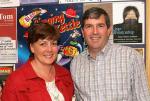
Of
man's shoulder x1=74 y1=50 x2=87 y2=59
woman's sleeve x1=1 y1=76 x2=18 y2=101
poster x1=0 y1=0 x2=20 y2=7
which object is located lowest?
woman's sleeve x1=1 y1=76 x2=18 y2=101

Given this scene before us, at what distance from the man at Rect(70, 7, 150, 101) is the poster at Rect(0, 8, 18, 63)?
24.8 inches

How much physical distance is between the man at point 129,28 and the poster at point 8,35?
74 centimetres

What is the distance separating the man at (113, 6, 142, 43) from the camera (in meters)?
1.89

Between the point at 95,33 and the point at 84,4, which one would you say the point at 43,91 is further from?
the point at 84,4

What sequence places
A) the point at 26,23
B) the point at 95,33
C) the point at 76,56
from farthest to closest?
the point at 26,23 < the point at 76,56 < the point at 95,33

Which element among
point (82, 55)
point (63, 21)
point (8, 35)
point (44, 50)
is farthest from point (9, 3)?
point (82, 55)

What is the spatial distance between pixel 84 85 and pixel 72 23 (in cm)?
48

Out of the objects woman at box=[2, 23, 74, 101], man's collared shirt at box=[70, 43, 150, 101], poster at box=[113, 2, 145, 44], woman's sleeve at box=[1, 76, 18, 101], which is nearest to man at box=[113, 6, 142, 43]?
poster at box=[113, 2, 145, 44]

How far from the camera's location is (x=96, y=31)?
1.67 metres

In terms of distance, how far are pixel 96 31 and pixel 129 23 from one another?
343 mm

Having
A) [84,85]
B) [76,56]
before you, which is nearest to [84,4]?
[76,56]

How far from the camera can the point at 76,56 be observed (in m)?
1.92

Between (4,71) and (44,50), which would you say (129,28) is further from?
(4,71)

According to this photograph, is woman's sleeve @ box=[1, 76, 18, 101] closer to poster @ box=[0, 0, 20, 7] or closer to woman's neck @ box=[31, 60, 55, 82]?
woman's neck @ box=[31, 60, 55, 82]
